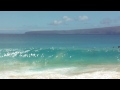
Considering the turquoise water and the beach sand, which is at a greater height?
the turquoise water

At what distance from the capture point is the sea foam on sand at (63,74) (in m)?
3.44

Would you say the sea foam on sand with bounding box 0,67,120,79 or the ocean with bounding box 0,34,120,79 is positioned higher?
the ocean with bounding box 0,34,120,79

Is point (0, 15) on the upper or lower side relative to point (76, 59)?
upper

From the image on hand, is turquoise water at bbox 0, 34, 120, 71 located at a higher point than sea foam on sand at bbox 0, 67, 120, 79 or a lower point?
higher

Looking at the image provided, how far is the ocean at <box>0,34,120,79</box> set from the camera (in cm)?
345

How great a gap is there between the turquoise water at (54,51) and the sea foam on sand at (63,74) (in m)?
0.07

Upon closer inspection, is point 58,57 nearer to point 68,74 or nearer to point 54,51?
point 54,51

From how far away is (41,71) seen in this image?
346 centimetres

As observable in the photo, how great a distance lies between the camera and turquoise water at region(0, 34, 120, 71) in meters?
3.49

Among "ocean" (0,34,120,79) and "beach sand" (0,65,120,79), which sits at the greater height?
"ocean" (0,34,120,79)

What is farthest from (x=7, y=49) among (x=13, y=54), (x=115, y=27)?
(x=115, y=27)
